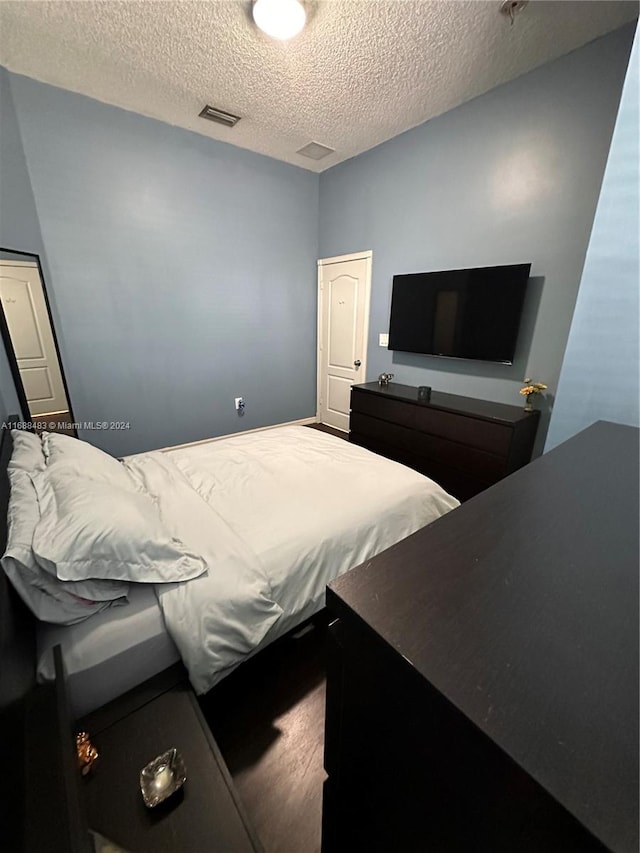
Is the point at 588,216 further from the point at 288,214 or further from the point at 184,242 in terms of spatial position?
the point at 184,242

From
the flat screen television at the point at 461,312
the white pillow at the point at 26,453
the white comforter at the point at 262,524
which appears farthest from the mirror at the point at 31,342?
the flat screen television at the point at 461,312

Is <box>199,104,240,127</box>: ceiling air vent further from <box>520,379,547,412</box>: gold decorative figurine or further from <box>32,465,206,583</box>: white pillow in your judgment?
<box>520,379,547,412</box>: gold decorative figurine

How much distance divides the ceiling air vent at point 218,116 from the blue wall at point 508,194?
4.17ft

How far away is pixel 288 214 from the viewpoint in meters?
3.77

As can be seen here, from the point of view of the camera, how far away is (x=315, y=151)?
3355 millimetres

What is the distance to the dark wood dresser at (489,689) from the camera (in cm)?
33

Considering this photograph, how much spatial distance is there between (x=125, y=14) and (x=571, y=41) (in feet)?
8.47

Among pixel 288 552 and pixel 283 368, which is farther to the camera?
pixel 283 368

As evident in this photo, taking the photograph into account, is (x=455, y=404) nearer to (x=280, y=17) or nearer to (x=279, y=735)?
(x=279, y=735)

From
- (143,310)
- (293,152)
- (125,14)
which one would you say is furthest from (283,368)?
(125,14)

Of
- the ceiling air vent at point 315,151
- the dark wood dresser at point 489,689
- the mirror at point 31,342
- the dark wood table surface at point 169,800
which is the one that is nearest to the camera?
the dark wood dresser at point 489,689

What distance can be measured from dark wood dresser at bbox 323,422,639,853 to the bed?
1.81 ft

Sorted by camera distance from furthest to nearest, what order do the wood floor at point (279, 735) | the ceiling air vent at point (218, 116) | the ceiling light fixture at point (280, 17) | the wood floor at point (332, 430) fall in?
the wood floor at point (332, 430) → the ceiling air vent at point (218, 116) → the ceiling light fixture at point (280, 17) → the wood floor at point (279, 735)

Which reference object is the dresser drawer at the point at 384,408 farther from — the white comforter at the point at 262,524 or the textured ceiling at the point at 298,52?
the textured ceiling at the point at 298,52
